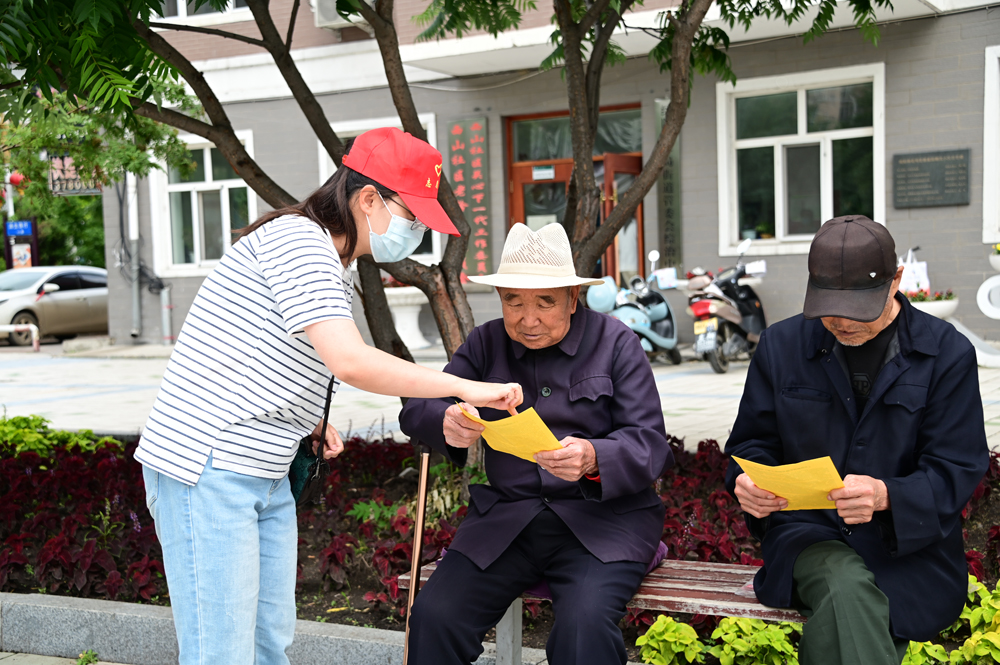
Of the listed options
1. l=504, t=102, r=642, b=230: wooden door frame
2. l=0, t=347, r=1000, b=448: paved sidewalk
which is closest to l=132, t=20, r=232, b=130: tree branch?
l=0, t=347, r=1000, b=448: paved sidewalk

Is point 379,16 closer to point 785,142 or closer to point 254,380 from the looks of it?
point 254,380

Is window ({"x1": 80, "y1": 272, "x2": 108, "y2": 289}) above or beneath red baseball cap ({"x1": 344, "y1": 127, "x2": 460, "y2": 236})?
beneath

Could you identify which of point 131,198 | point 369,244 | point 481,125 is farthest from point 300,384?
point 131,198

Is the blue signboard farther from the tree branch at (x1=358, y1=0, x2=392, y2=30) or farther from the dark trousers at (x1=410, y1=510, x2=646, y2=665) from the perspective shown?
the dark trousers at (x1=410, y1=510, x2=646, y2=665)

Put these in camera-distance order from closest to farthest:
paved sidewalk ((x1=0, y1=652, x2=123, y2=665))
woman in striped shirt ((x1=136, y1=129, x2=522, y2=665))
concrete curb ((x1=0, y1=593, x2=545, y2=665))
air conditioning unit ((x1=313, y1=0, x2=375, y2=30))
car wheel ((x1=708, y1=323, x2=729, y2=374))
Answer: woman in striped shirt ((x1=136, y1=129, x2=522, y2=665)), concrete curb ((x1=0, y1=593, x2=545, y2=665)), paved sidewalk ((x1=0, y1=652, x2=123, y2=665)), car wheel ((x1=708, y1=323, x2=729, y2=374)), air conditioning unit ((x1=313, y1=0, x2=375, y2=30))

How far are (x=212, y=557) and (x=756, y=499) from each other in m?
1.42

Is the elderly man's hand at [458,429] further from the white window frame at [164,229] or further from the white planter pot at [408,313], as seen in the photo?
the white window frame at [164,229]

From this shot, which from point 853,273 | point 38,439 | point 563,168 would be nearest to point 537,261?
point 853,273

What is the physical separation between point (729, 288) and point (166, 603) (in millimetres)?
8952

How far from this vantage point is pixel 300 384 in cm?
242

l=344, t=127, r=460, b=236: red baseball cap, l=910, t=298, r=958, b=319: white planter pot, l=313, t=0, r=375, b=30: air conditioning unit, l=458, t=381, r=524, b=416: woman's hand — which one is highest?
l=313, t=0, r=375, b=30: air conditioning unit

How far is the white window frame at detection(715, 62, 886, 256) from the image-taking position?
38.7 feet

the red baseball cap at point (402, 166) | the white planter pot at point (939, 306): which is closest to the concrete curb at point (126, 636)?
the red baseball cap at point (402, 166)

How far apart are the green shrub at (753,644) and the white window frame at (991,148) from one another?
950 centimetres
